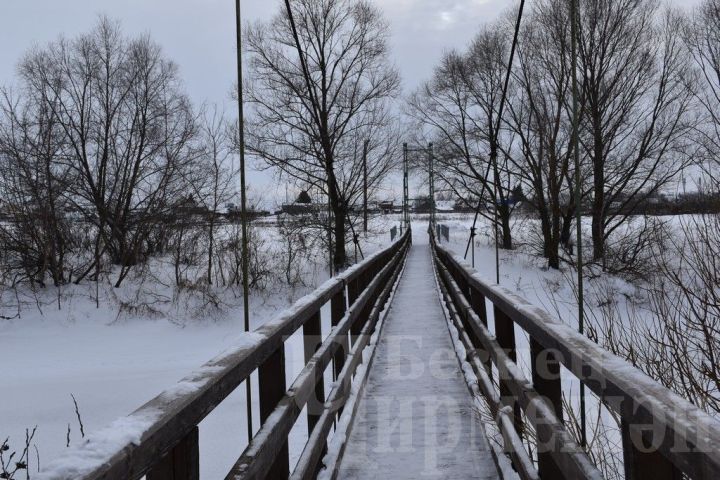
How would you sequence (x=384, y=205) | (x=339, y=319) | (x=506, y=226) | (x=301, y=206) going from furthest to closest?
(x=384, y=205) → (x=506, y=226) → (x=301, y=206) → (x=339, y=319)

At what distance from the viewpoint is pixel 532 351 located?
7.48 feet

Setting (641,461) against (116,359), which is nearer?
(641,461)

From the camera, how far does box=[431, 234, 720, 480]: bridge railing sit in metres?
1.13

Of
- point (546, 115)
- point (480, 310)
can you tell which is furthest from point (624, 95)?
point (480, 310)

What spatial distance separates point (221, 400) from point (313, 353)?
1.43 meters

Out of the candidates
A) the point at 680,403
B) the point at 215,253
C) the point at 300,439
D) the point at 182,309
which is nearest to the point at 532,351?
the point at 680,403

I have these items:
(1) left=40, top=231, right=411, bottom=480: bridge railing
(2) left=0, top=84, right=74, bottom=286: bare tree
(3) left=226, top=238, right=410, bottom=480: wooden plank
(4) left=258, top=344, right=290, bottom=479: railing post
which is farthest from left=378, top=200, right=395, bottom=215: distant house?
(4) left=258, top=344, right=290, bottom=479: railing post

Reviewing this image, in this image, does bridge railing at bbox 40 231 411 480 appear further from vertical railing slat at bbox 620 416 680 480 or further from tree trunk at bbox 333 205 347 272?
tree trunk at bbox 333 205 347 272

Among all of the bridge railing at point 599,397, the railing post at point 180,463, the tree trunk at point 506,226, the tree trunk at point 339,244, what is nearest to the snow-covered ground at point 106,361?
the tree trunk at point 339,244

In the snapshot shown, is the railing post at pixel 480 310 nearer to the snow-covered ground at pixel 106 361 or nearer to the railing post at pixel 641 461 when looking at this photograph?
the snow-covered ground at pixel 106 361

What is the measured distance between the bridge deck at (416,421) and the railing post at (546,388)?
2.94ft

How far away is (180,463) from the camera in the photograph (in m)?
1.38

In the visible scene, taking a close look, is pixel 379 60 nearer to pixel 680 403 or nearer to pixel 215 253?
→ pixel 215 253

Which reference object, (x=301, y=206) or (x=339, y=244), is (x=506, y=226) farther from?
(x=301, y=206)
